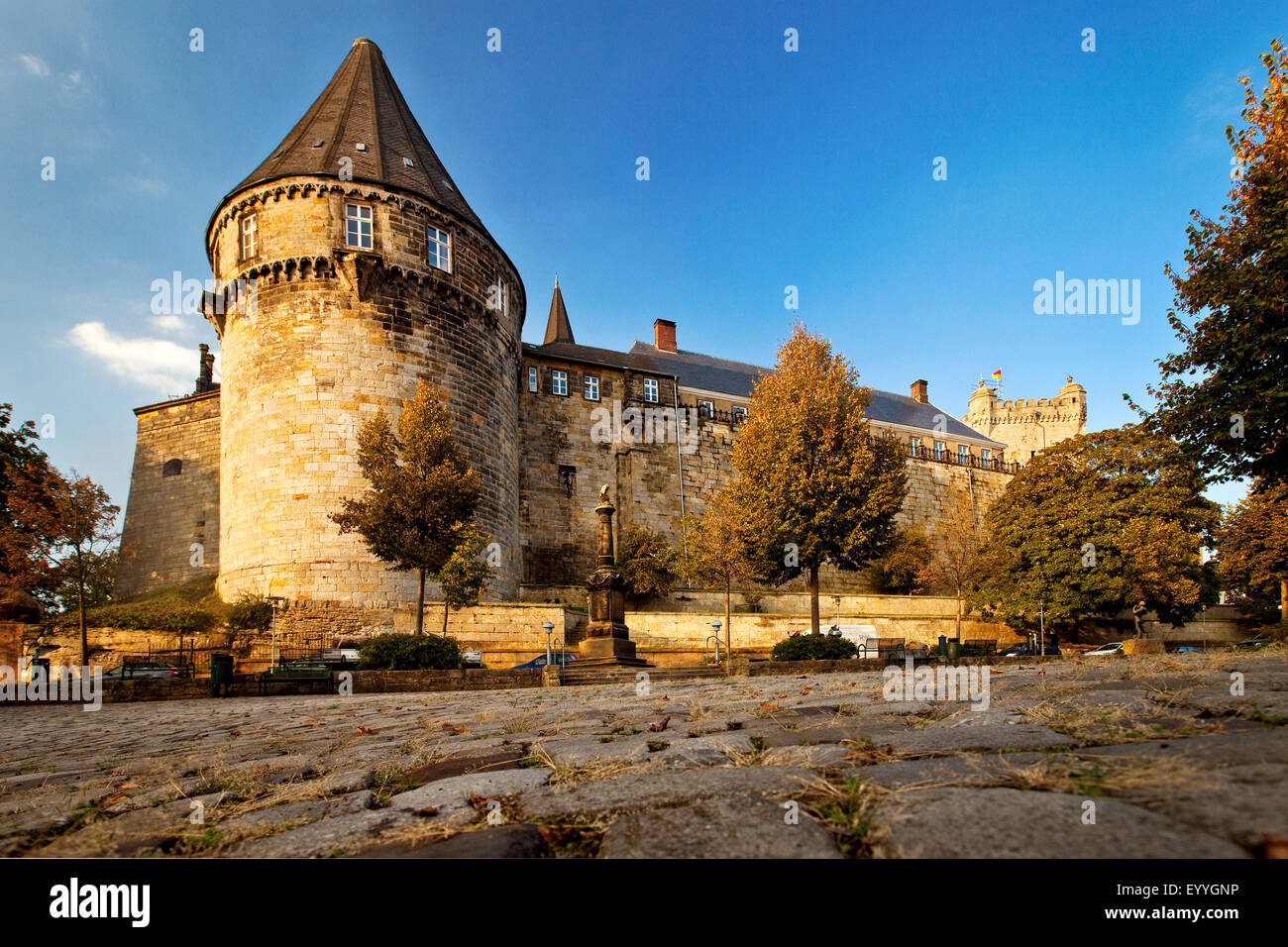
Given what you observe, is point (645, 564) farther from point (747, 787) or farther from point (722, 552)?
point (747, 787)

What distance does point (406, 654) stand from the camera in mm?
15695

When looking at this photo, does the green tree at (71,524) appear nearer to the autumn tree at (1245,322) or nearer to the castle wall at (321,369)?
the castle wall at (321,369)

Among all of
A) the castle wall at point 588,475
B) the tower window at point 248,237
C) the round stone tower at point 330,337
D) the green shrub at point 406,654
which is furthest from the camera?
the castle wall at point 588,475

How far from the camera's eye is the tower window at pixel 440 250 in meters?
27.0

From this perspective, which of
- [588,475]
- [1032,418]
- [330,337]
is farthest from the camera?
[1032,418]

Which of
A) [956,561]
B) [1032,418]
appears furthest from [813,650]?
[1032,418]

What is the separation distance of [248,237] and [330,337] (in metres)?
5.02

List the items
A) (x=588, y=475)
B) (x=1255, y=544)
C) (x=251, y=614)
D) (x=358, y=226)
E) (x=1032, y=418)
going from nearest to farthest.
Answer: (x=251, y=614)
(x=358, y=226)
(x=1255, y=544)
(x=588, y=475)
(x=1032, y=418)

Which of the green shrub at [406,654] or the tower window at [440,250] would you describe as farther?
the tower window at [440,250]

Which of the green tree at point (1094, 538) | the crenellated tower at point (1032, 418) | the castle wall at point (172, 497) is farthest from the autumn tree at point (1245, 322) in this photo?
the crenellated tower at point (1032, 418)

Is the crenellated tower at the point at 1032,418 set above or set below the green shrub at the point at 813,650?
above

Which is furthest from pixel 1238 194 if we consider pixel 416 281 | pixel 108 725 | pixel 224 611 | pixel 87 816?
pixel 224 611

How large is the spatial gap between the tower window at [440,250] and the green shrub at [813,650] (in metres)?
18.6

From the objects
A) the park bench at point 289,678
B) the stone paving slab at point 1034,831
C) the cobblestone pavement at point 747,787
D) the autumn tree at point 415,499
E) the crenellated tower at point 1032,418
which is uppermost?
the crenellated tower at point 1032,418
